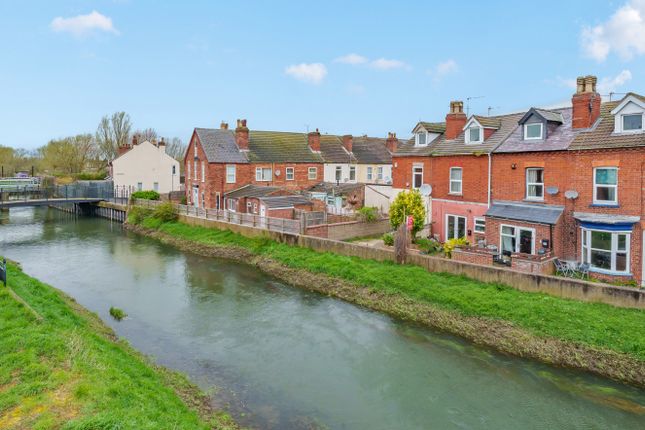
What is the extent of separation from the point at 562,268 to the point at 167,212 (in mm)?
32241

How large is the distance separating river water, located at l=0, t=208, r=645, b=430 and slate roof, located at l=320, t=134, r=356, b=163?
24526 millimetres

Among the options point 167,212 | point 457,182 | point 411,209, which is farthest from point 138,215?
point 457,182

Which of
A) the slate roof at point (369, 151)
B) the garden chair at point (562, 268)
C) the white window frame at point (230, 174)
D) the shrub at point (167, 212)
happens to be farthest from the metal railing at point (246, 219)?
the slate roof at point (369, 151)

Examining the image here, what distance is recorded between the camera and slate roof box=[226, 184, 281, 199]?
37881mm

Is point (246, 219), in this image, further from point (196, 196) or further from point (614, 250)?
point (614, 250)

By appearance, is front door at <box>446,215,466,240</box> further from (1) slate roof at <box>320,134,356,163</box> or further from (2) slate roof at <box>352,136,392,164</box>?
(2) slate roof at <box>352,136,392,164</box>

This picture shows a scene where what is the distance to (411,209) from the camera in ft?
80.7

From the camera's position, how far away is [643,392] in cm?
1306

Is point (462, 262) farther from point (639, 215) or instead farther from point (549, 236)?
point (639, 215)

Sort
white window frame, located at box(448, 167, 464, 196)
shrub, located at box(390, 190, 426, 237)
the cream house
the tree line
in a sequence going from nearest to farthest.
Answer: shrub, located at box(390, 190, 426, 237), white window frame, located at box(448, 167, 464, 196), the cream house, the tree line

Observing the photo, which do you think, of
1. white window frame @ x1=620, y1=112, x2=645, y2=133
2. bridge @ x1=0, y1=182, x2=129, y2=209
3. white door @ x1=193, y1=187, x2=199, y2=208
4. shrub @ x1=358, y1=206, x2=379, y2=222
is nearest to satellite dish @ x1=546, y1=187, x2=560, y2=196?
white window frame @ x1=620, y1=112, x2=645, y2=133

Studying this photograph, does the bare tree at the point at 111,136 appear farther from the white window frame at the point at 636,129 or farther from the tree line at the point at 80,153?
the white window frame at the point at 636,129

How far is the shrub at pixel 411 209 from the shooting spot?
24.6 meters

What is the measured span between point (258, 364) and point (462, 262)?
9.98m
